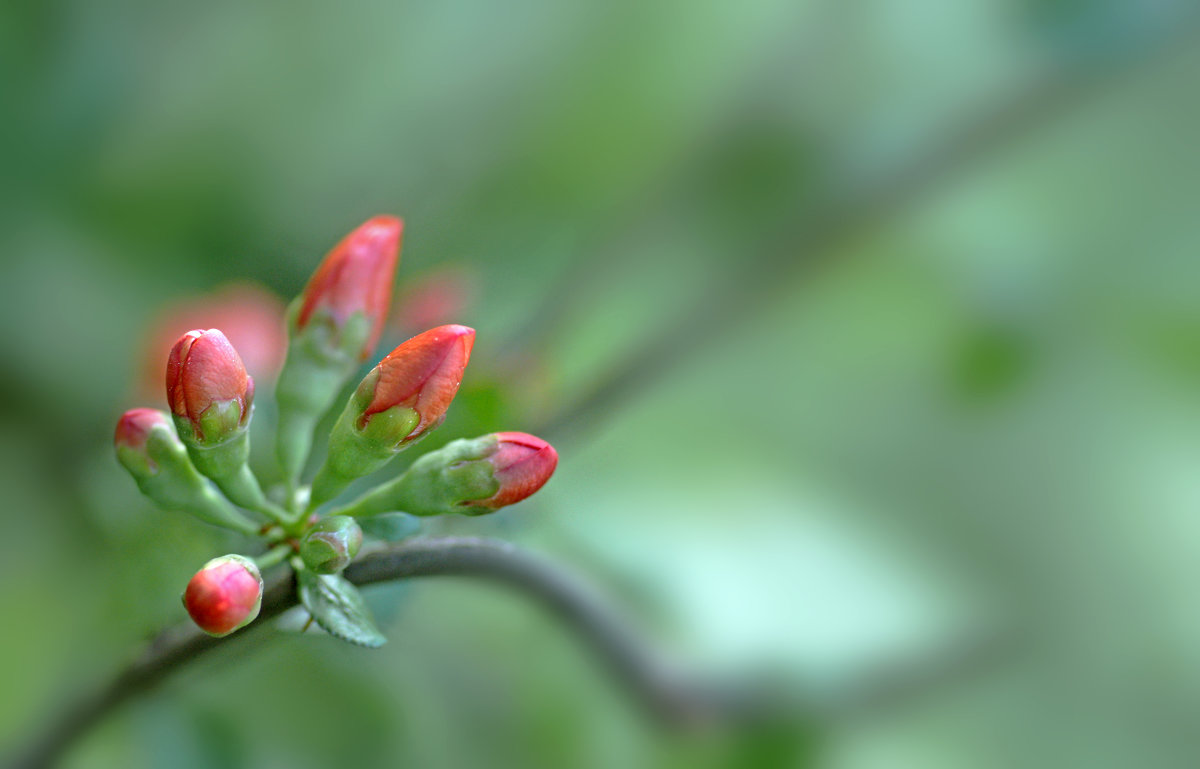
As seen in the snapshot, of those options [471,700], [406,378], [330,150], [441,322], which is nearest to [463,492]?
[406,378]

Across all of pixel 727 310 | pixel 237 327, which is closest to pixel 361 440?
pixel 237 327

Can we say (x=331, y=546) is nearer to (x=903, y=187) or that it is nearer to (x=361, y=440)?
(x=361, y=440)

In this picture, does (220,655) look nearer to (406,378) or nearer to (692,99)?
(406,378)

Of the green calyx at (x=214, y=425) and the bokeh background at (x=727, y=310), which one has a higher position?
the bokeh background at (x=727, y=310)

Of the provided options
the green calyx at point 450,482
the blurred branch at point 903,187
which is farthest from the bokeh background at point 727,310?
the green calyx at point 450,482

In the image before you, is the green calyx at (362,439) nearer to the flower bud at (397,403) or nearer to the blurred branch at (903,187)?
the flower bud at (397,403)

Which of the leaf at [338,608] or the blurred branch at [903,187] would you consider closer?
the leaf at [338,608]
